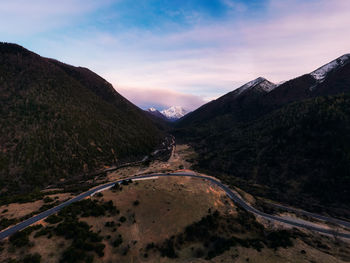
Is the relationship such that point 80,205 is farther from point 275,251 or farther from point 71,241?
point 275,251

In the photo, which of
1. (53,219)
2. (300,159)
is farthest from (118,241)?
(300,159)

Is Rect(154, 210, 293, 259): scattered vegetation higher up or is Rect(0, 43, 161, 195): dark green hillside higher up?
Rect(0, 43, 161, 195): dark green hillside

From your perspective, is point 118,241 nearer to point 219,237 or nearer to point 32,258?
point 32,258

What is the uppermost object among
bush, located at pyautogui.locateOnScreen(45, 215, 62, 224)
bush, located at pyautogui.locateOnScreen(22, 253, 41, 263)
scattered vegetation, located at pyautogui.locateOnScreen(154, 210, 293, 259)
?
bush, located at pyautogui.locateOnScreen(45, 215, 62, 224)

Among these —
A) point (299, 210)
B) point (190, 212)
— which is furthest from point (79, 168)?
point (299, 210)

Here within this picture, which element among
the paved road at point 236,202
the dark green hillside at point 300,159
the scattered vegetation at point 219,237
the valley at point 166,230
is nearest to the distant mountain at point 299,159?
the dark green hillside at point 300,159

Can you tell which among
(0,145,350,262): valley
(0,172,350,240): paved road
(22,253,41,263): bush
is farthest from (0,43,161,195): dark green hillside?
(22,253,41,263): bush

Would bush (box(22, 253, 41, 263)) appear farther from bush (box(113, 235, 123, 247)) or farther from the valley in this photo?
bush (box(113, 235, 123, 247))
